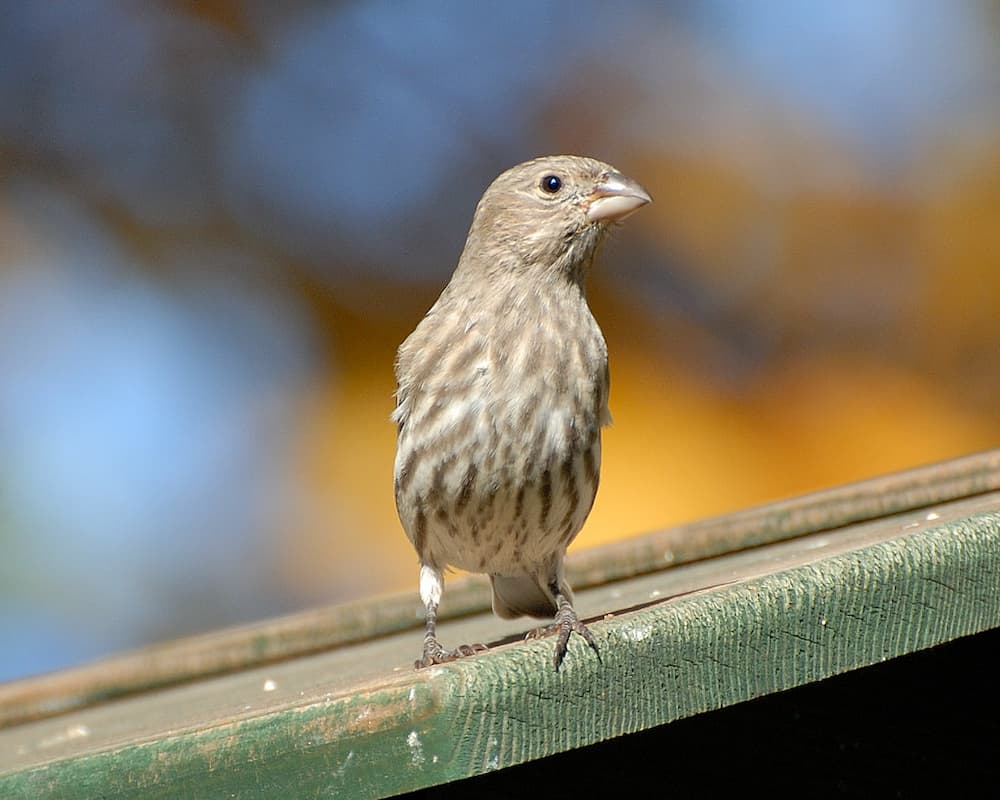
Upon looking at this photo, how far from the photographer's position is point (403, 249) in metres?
6.36

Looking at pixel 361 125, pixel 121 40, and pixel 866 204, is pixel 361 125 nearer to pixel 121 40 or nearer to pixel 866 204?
pixel 121 40

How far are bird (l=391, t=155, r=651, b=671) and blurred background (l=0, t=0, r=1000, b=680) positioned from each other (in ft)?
5.72

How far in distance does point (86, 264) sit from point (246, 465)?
96cm

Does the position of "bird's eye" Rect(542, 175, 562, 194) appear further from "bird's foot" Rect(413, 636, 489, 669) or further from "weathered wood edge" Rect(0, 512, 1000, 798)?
"weathered wood edge" Rect(0, 512, 1000, 798)

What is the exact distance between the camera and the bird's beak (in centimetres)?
410

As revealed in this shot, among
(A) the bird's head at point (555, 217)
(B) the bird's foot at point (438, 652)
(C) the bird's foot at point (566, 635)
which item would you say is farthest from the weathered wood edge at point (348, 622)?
(C) the bird's foot at point (566, 635)

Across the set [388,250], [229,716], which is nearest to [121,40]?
[388,250]

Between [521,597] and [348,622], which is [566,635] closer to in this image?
[521,597]

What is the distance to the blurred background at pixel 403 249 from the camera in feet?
20.1

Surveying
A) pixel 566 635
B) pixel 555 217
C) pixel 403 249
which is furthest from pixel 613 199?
pixel 403 249

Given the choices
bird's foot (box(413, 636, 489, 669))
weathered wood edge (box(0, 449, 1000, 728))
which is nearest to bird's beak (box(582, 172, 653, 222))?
weathered wood edge (box(0, 449, 1000, 728))

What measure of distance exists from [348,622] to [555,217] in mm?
1216

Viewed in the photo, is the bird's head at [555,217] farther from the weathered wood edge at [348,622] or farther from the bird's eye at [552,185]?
the weathered wood edge at [348,622]

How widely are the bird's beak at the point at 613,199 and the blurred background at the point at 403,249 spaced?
5.83 feet
